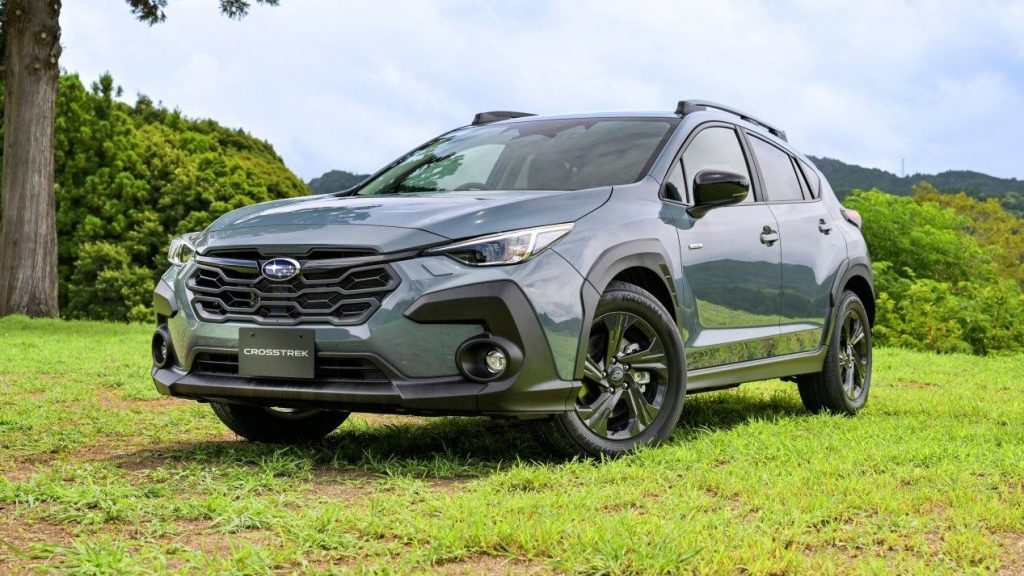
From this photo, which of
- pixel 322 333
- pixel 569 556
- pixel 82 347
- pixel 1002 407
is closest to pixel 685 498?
pixel 569 556

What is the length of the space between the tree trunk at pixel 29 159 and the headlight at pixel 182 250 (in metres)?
13.5

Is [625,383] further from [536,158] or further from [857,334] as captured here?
[857,334]

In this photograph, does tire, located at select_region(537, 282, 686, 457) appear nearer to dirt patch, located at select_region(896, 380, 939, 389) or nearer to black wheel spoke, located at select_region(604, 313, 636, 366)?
black wheel spoke, located at select_region(604, 313, 636, 366)

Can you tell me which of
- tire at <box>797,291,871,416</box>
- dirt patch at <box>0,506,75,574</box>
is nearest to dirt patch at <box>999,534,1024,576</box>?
dirt patch at <box>0,506,75,574</box>

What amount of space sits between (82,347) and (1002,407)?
9.97 meters

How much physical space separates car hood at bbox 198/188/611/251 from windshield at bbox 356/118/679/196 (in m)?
0.46

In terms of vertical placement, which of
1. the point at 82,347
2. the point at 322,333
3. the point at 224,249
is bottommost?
the point at 82,347

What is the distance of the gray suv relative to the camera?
4.66m

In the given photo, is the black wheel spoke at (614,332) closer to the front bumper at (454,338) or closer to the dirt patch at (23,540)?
the front bumper at (454,338)

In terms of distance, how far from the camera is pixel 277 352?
4859 mm

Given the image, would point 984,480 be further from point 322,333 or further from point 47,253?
point 47,253

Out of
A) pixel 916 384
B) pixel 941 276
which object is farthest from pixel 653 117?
pixel 941 276

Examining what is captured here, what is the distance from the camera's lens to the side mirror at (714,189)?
5809 millimetres

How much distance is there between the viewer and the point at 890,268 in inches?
1300
